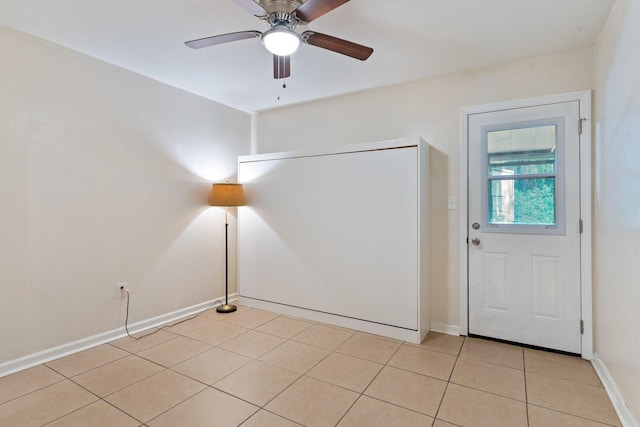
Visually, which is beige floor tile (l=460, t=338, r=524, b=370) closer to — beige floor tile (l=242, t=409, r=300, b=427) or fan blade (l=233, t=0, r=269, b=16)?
beige floor tile (l=242, t=409, r=300, b=427)

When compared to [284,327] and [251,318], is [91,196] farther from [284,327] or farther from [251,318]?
[284,327]

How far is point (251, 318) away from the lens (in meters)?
3.44

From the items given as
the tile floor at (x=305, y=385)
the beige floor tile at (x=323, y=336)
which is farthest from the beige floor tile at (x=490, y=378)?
the beige floor tile at (x=323, y=336)

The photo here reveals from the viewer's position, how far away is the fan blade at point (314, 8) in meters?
1.63

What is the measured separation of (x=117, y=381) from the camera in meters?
2.20

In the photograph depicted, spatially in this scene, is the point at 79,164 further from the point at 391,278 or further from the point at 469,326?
the point at 469,326

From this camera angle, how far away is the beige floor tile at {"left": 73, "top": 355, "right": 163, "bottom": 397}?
6.99ft

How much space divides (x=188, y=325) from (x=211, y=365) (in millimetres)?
934

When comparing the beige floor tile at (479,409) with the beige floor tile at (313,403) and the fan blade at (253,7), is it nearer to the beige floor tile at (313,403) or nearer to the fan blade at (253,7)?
the beige floor tile at (313,403)

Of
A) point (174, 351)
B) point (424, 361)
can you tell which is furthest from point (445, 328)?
point (174, 351)

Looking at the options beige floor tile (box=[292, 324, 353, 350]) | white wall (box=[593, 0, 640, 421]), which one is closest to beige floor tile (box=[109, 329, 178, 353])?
beige floor tile (box=[292, 324, 353, 350])

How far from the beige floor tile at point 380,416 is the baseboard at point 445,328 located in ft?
4.34

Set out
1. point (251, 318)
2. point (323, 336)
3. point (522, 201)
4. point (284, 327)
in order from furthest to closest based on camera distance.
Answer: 1. point (251, 318)
2. point (284, 327)
3. point (323, 336)
4. point (522, 201)

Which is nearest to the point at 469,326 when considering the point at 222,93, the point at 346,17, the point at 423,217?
the point at 423,217
